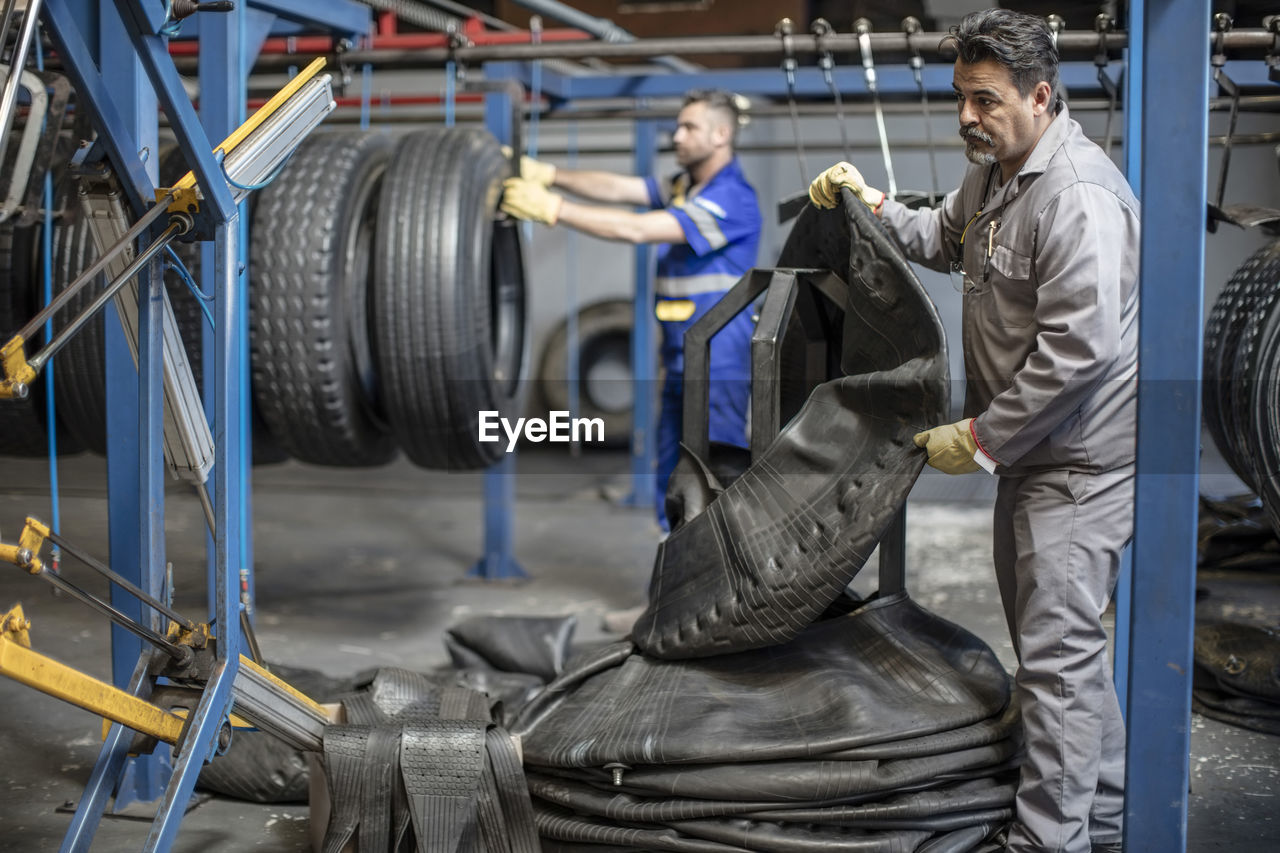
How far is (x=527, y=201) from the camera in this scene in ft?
11.4

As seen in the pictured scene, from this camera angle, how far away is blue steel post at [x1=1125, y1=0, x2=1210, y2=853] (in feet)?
6.13

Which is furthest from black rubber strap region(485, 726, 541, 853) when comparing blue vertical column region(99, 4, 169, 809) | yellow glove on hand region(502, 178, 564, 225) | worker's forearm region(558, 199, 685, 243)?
worker's forearm region(558, 199, 685, 243)

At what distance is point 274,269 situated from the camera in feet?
10.2

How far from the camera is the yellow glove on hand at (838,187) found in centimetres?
234

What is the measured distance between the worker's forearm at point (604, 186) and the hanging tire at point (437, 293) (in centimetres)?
69

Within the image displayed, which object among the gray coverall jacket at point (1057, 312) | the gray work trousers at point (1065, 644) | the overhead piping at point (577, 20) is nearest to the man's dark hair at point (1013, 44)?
the gray coverall jacket at point (1057, 312)

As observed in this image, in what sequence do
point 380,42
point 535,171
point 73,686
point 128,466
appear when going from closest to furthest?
point 73,686, point 128,466, point 535,171, point 380,42

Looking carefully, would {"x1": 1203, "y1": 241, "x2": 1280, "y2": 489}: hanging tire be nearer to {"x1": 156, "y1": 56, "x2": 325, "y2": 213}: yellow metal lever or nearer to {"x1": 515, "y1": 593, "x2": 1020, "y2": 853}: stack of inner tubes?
{"x1": 515, "y1": 593, "x2": 1020, "y2": 853}: stack of inner tubes

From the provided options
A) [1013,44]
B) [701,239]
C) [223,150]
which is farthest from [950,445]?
[701,239]

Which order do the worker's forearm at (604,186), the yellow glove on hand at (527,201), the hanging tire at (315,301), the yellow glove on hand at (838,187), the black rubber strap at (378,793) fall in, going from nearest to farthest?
the black rubber strap at (378,793), the yellow glove on hand at (838,187), the hanging tire at (315,301), the yellow glove on hand at (527,201), the worker's forearm at (604,186)

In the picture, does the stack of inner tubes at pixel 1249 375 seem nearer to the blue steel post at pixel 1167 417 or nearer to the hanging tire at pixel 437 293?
the blue steel post at pixel 1167 417

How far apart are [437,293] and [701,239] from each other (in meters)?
0.96

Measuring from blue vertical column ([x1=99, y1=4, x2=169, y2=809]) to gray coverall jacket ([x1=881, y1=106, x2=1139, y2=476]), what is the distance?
1493mm

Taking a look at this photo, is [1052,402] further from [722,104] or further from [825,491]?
[722,104]
